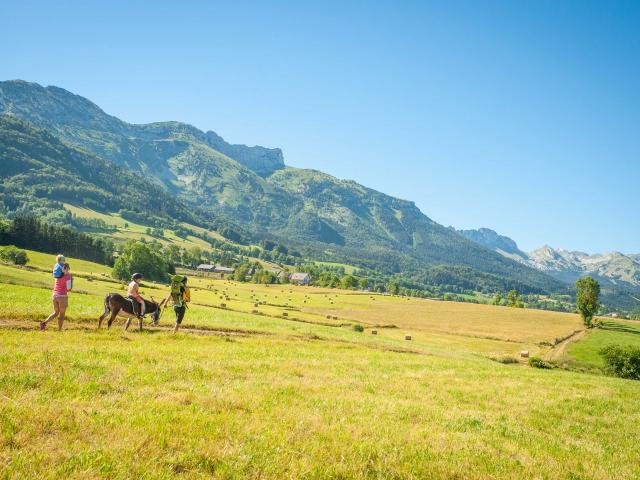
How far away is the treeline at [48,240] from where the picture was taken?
132087 millimetres

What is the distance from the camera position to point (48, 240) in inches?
5625

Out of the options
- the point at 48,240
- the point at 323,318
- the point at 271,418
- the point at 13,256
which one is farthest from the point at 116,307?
the point at 48,240

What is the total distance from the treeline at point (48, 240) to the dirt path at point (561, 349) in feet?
486

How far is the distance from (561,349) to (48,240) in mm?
156616

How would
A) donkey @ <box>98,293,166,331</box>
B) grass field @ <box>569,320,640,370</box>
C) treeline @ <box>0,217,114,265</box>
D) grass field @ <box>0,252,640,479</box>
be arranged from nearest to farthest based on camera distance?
grass field @ <box>0,252,640,479</box> → donkey @ <box>98,293,166,331</box> → grass field @ <box>569,320,640,370</box> → treeline @ <box>0,217,114,265</box>

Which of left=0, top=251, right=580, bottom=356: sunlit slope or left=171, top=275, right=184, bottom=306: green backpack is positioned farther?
left=0, top=251, right=580, bottom=356: sunlit slope

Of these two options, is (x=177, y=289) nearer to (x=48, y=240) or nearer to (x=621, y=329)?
(x=621, y=329)

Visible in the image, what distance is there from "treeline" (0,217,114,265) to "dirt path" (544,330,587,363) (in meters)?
148

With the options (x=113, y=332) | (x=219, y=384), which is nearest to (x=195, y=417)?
(x=219, y=384)

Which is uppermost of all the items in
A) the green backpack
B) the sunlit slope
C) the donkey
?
the green backpack

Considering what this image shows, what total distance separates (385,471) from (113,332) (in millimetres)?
17301

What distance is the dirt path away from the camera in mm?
57638

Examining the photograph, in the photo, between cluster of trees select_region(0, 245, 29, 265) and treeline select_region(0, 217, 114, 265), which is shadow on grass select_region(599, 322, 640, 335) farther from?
treeline select_region(0, 217, 114, 265)

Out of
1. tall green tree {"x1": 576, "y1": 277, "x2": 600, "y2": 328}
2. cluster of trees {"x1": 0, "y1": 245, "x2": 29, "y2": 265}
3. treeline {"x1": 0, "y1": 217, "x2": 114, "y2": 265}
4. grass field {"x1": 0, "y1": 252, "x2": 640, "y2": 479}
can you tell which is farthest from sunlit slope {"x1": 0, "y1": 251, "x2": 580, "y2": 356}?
treeline {"x1": 0, "y1": 217, "x2": 114, "y2": 265}
